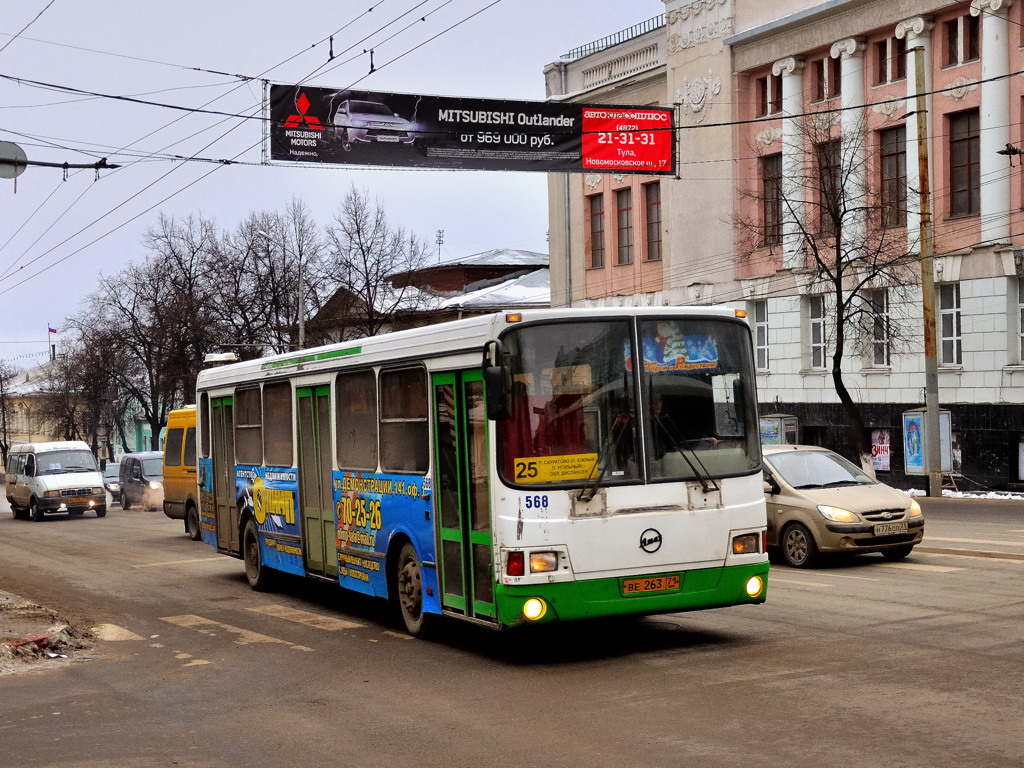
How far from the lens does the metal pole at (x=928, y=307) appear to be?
31031 mm

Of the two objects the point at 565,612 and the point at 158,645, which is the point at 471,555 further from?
the point at 158,645

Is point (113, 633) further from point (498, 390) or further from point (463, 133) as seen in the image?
point (463, 133)

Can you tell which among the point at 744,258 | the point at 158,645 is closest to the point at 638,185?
the point at 744,258

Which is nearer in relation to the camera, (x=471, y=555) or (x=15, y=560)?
(x=471, y=555)

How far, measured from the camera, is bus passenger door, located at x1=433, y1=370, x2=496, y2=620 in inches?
409

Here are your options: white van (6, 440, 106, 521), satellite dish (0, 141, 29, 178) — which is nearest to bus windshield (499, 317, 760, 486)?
satellite dish (0, 141, 29, 178)

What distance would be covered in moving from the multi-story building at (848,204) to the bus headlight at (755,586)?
22.8 m

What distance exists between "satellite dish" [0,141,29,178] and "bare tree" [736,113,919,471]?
2061 centimetres

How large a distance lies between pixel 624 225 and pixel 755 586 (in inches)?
1490

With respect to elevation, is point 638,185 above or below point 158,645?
above

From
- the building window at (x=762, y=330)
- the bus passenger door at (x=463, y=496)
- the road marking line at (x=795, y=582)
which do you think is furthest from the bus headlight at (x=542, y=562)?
the building window at (x=762, y=330)

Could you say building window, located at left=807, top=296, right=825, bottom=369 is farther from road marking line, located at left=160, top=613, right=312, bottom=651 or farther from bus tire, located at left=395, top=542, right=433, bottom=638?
bus tire, located at left=395, top=542, right=433, bottom=638

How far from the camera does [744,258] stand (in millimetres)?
42312

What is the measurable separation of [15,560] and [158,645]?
1285 cm
